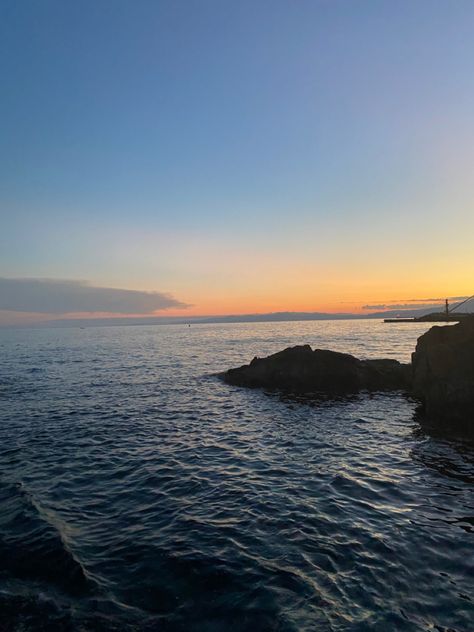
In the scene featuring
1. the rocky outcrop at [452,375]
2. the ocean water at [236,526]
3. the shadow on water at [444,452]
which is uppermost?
the rocky outcrop at [452,375]

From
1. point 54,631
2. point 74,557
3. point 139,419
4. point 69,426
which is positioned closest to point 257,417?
point 139,419

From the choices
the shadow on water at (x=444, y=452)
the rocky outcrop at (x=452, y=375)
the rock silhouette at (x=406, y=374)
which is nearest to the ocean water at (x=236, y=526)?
the shadow on water at (x=444, y=452)

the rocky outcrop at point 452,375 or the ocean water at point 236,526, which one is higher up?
the rocky outcrop at point 452,375

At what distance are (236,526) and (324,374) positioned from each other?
22.6 meters

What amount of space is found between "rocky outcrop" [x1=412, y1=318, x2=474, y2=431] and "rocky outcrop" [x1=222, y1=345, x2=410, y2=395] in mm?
7544

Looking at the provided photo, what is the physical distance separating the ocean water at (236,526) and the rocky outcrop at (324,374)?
964cm

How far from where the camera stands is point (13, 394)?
101 ft

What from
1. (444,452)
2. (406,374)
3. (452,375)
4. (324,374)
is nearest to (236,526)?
(444,452)

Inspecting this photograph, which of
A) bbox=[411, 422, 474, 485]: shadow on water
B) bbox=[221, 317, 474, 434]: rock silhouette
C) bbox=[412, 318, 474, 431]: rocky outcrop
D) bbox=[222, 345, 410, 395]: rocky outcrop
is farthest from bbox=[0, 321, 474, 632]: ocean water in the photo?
bbox=[222, 345, 410, 395]: rocky outcrop

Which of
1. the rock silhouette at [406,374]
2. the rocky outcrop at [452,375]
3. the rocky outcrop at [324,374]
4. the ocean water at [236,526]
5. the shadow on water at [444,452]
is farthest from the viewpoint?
the rocky outcrop at [324,374]

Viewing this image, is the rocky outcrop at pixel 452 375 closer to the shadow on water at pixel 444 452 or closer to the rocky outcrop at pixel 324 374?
the shadow on water at pixel 444 452

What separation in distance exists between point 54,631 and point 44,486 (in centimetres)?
739

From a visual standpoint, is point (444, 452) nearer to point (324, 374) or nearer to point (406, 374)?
point (324, 374)

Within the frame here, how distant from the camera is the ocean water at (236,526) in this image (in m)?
7.17
